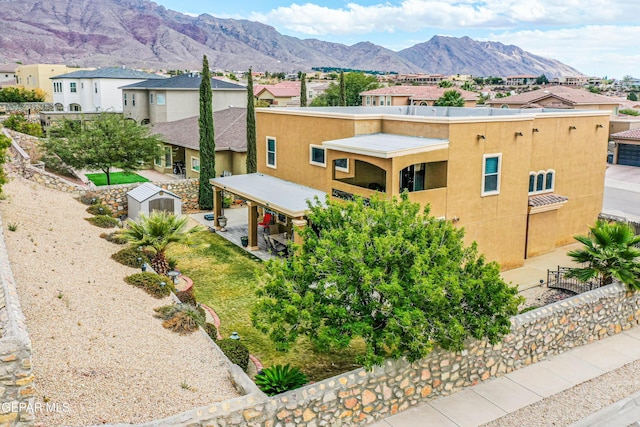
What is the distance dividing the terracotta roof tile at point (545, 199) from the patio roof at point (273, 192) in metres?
8.81

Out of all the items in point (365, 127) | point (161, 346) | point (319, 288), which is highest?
point (365, 127)

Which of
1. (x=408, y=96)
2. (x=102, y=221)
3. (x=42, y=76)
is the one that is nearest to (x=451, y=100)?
(x=408, y=96)

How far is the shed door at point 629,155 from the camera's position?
162 ft

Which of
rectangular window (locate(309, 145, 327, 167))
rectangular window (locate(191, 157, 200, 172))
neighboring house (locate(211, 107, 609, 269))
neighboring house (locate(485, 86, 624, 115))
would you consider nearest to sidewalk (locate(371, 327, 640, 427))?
neighboring house (locate(211, 107, 609, 269))

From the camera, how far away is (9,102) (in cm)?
7081

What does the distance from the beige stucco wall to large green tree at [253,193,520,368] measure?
6448 mm

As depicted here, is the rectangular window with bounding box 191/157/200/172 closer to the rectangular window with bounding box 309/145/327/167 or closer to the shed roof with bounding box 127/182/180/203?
the shed roof with bounding box 127/182/180/203

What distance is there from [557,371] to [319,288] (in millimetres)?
7348

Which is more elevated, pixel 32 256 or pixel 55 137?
pixel 55 137

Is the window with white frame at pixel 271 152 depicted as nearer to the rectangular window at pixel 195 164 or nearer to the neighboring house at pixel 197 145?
the neighboring house at pixel 197 145

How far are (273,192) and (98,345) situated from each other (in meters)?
13.1

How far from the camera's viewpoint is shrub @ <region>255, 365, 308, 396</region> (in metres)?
11.1

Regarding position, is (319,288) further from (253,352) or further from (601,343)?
(601,343)

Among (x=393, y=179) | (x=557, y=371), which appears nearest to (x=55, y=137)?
(x=393, y=179)
